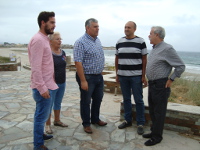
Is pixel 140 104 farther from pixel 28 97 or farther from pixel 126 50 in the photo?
pixel 28 97

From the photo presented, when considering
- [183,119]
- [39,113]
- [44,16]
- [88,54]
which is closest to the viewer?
[44,16]

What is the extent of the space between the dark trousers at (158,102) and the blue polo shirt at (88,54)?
960 mm

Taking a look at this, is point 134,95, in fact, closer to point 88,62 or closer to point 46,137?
point 88,62

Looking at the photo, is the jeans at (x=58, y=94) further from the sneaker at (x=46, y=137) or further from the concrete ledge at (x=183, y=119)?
the concrete ledge at (x=183, y=119)

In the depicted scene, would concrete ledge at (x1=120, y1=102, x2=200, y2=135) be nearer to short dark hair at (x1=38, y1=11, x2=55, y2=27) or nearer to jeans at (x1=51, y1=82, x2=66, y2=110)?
jeans at (x1=51, y1=82, x2=66, y2=110)

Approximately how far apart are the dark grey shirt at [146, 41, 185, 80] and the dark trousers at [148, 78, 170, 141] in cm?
11

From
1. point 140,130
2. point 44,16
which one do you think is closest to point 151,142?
point 140,130

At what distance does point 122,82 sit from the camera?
3479 millimetres

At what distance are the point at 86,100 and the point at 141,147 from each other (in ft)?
3.94

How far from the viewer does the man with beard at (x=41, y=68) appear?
2270 mm

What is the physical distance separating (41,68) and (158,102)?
6.08ft

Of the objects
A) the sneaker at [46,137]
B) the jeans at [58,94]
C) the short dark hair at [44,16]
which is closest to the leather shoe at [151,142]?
the sneaker at [46,137]

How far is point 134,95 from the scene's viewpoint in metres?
3.38

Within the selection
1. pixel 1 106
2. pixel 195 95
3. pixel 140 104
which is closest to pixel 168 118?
pixel 140 104
